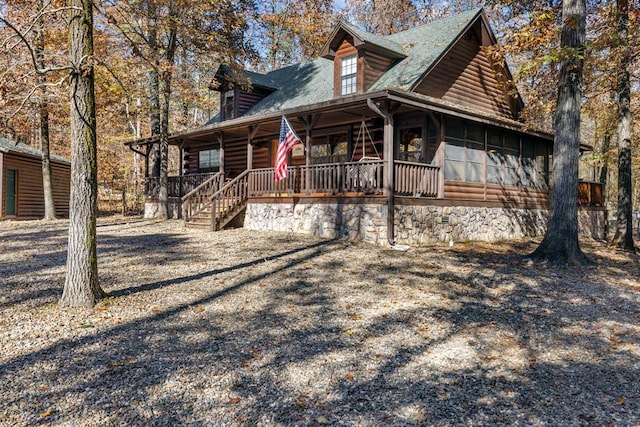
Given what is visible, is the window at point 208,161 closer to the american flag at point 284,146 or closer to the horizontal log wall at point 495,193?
the american flag at point 284,146

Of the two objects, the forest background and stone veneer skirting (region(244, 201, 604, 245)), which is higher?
the forest background

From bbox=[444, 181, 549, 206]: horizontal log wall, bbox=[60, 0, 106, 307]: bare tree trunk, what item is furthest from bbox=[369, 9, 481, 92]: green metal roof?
bbox=[60, 0, 106, 307]: bare tree trunk

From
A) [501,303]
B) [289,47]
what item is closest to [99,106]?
[289,47]

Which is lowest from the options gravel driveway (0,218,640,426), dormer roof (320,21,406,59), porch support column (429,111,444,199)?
gravel driveway (0,218,640,426)

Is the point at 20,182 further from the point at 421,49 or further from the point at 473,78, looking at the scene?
the point at 473,78

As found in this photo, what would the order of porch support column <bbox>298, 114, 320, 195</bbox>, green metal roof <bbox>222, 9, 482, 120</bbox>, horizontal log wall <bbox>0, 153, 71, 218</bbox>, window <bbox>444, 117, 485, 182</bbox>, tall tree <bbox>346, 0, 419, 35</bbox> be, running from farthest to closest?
tall tree <bbox>346, 0, 419, 35</bbox> < horizontal log wall <bbox>0, 153, 71, 218</bbox> < green metal roof <bbox>222, 9, 482, 120</bbox> < window <bbox>444, 117, 485, 182</bbox> < porch support column <bbox>298, 114, 320, 195</bbox>

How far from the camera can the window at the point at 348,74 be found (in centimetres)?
1507

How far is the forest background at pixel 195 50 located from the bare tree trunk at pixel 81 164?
9.0 inches

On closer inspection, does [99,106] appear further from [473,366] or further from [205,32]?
[473,366]

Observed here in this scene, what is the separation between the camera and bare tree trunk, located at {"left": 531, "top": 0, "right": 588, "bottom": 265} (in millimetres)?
9656

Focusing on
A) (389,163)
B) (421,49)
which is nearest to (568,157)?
(389,163)

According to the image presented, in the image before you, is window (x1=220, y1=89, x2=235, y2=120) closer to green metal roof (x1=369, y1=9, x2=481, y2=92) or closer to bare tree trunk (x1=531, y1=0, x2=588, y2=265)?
green metal roof (x1=369, y1=9, x2=481, y2=92)

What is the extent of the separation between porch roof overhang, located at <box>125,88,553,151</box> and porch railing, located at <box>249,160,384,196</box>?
153 cm

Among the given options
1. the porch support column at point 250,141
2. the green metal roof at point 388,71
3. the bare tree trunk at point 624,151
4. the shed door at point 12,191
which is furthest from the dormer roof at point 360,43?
the shed door at point 12,191
